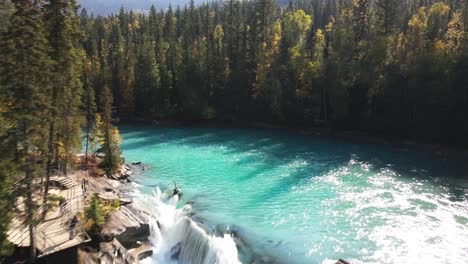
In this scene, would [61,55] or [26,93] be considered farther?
A: [61,55]

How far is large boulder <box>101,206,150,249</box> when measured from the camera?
23.8 m

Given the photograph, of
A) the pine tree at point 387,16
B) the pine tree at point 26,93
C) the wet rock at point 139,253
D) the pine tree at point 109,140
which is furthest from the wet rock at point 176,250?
the pine tree at point 387,16

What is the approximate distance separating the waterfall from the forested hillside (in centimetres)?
3028

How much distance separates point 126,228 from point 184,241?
169 inches

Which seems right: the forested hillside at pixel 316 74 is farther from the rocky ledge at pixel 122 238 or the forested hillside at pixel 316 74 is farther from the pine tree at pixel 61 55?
A: the rocky ledge at pixel 122 238

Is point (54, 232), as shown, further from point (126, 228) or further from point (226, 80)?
point (226, 80)

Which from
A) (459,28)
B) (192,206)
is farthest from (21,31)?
(459,28)

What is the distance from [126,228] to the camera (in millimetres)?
24703

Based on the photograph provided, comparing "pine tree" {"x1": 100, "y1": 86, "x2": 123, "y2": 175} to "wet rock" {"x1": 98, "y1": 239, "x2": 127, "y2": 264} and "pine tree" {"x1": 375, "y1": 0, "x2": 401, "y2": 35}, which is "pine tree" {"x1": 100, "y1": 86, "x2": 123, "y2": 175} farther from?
"pine tree" {"x1": 375, "y1": 0, "x2": 401, "y2": 35}

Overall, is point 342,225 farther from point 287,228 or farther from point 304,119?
point 304,119

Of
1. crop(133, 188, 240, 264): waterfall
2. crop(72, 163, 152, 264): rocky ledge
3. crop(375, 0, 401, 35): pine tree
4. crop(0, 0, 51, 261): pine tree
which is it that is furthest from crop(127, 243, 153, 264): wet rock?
crop(375, 0, 401, 35): pine tree

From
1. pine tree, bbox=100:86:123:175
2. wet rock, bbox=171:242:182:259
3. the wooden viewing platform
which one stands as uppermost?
pine tree, bbox=100:86:123:175

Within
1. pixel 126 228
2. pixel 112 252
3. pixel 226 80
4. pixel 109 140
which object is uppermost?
pixel 226 80

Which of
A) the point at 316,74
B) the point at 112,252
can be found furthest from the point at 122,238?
the point at 316,74
